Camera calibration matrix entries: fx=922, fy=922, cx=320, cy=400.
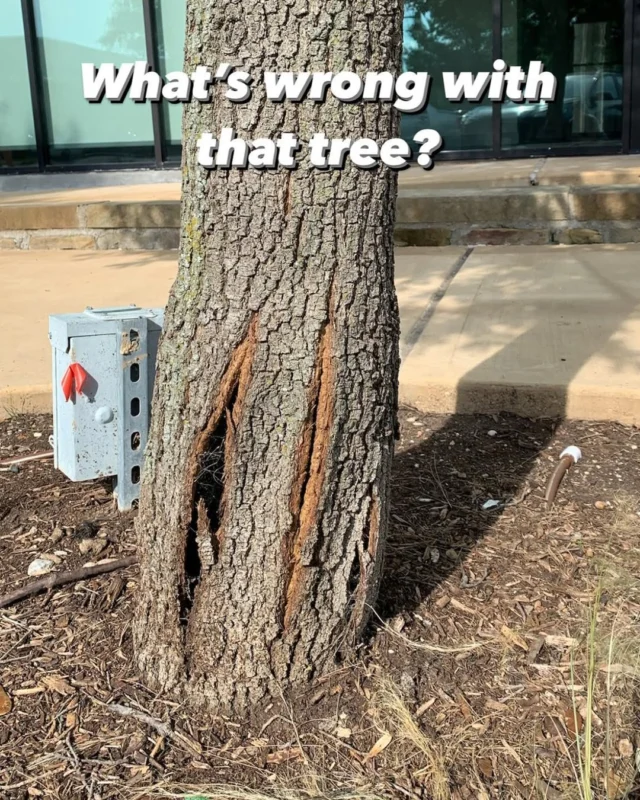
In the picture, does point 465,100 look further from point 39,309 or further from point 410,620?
point 410,620

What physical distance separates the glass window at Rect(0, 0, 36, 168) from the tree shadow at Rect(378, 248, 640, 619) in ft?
23.0

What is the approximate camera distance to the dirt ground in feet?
6.60

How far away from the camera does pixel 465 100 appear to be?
1006 cm

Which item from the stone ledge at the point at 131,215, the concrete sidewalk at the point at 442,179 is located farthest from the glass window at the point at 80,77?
the stone ledge at the point at 131,215

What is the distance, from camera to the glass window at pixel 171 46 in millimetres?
10133

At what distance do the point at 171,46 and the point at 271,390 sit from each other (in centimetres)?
912

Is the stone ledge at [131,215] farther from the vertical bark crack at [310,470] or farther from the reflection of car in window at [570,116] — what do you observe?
the vertical bark crack at [310,470]

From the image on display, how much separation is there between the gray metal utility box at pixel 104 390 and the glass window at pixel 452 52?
7.62 metres

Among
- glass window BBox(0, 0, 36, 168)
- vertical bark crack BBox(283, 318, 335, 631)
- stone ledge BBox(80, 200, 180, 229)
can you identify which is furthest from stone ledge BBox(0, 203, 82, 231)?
vertical bark crack BBox(283, 318, 335, 631)

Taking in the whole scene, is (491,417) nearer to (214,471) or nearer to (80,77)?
(214,471)

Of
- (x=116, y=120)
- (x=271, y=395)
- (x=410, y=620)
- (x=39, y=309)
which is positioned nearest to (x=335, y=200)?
(x=271, y=395)

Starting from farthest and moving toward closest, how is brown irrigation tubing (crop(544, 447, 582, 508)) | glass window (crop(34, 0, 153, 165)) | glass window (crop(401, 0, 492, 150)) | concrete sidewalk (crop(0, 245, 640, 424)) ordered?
glass window (crop(34, 0, 153, 165))
glass window (crop(401, 0, 492, 150))
concrete sidewalk (crop(0, 245, 640, 424))
brown irrigation tubing (crop(544, 447, 582, 508))

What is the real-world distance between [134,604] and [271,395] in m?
0.84

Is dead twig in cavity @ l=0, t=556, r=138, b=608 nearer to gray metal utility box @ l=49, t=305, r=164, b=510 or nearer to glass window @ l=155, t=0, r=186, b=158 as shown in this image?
gray metal utility box @ l=49, t=305, r=164, b=510
